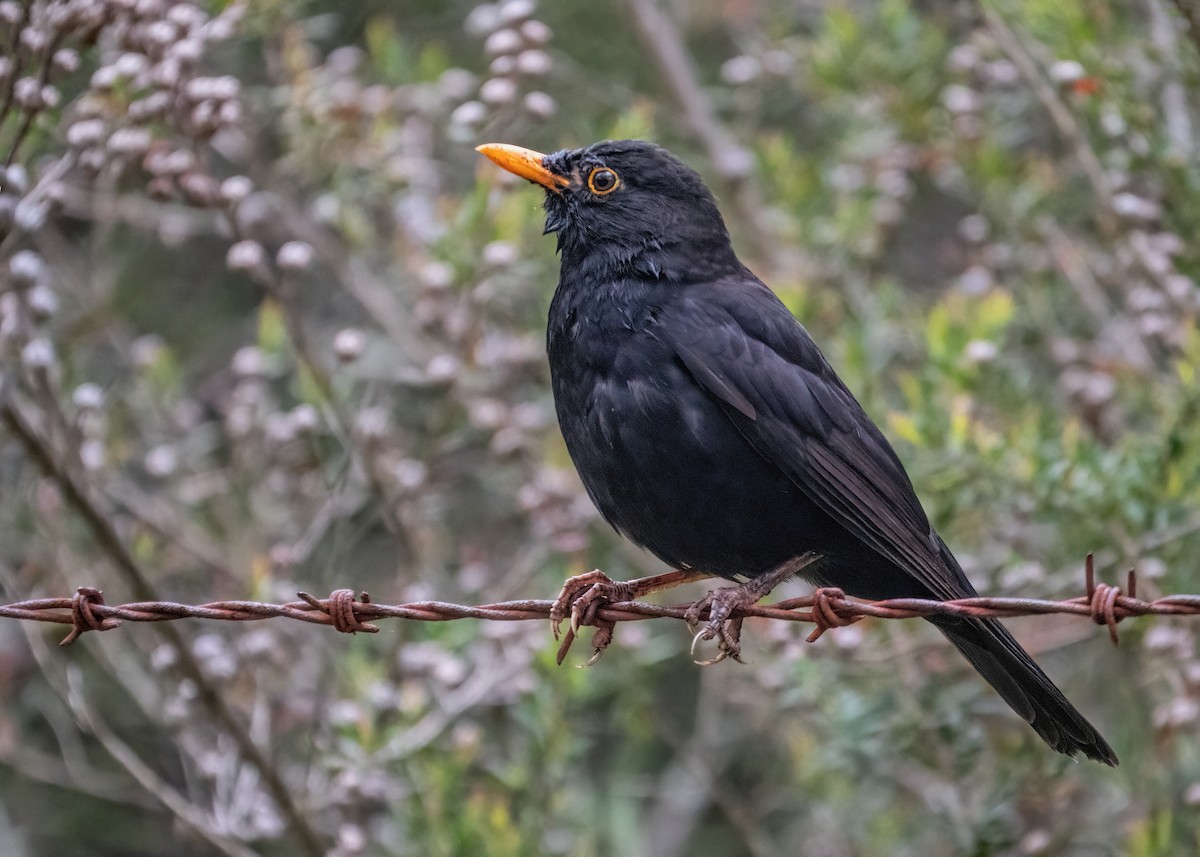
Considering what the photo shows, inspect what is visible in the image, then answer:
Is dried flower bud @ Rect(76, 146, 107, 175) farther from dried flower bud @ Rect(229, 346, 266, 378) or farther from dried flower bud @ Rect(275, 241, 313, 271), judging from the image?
dried flower bud @ Rect(229, 346, 266, 378)

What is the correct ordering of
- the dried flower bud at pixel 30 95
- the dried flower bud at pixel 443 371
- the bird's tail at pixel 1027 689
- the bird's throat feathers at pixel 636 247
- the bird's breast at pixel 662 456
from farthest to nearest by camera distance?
1. the dried flower bud at pixel 443 371
2. the bird's throat feathers at pixel 636 247
3. the dried flower bud at pixel 30 95
4. the bird's breast at pixel 662 456
5. the bird's tail at pixel 1027 689

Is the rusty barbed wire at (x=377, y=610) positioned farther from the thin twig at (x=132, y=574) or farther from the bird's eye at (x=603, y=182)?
the bird's eye at (x=603, y=182)

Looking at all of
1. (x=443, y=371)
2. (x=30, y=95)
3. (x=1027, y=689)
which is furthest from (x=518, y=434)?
(x=1027, y=689)

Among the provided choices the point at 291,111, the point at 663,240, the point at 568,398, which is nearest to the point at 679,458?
the point at 568,398

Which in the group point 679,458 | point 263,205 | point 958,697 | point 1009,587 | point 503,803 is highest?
point 679,458

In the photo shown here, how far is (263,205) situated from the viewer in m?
6.20

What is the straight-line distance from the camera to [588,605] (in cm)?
362

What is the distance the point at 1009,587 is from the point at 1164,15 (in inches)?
94.6

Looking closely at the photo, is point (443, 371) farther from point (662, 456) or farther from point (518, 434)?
point (662, 456)

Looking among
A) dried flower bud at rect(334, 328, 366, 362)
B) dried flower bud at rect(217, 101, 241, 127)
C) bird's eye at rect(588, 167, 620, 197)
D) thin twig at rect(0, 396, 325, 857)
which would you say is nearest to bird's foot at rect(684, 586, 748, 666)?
bird's eye at rect(588, 167, 620, 197)

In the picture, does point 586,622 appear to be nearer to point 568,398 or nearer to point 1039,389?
point 568,398

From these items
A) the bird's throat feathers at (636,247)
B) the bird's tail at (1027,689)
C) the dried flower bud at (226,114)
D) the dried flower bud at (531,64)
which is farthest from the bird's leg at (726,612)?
the dried flower bud at (226,114)

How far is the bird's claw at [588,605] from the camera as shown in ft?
11.6

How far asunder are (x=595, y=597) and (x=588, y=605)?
219 millimetres
